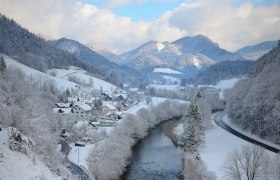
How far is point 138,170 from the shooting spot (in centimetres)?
4234

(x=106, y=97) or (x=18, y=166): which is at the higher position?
(x=106, y=97)

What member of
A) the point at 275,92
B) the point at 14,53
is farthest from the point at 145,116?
the point at 14,53

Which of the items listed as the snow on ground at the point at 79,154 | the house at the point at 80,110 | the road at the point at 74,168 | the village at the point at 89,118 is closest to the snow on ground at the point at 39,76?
the village at the point at 89,118

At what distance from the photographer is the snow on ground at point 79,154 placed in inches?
1605

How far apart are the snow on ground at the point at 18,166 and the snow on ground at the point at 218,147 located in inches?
973

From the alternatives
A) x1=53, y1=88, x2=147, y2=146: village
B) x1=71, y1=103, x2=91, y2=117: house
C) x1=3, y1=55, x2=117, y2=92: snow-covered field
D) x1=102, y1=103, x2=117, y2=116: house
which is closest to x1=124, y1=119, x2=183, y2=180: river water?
x1=53, y1=88, x2=147, y2=146: village

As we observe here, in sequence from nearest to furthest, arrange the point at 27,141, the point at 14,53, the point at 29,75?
the point at 27,141 → the point at 29,75 → the point at 14,53

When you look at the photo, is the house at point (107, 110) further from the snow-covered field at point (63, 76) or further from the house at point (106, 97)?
the snow-covered field at point (63, 76)

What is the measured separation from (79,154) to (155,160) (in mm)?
12427

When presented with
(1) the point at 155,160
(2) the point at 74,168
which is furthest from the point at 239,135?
(2) the point at 74,168

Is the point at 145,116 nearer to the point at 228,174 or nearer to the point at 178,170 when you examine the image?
the point at 178,170

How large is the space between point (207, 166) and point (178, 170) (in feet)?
14.5

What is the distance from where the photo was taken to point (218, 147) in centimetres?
5334

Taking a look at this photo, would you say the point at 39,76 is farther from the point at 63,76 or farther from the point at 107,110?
the point at 107,110
